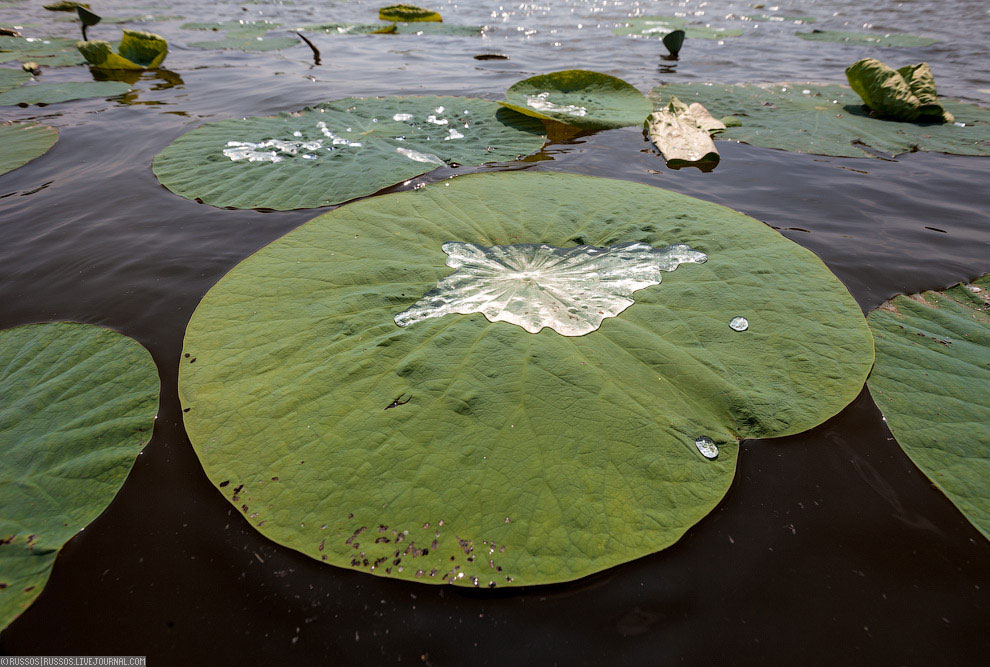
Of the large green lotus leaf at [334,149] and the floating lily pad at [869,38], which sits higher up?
the floating lily pad at [869,38]

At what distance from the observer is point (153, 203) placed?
9.09 feet

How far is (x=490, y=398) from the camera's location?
1430mm

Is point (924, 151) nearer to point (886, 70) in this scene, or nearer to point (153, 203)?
point (886, 70)

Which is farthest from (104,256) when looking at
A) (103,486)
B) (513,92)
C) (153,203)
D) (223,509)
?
(513,92)

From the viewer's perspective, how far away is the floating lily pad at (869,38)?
7.23 m

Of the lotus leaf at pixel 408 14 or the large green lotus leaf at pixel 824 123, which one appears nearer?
the large green lotus leaf at pixel 824 123

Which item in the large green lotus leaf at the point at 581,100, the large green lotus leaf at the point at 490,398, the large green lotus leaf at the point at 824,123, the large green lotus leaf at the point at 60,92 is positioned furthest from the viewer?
the large green lotus leaf at the point at 60,92

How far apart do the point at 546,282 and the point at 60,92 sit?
18.9 ft

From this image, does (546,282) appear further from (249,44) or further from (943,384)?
(249,44)

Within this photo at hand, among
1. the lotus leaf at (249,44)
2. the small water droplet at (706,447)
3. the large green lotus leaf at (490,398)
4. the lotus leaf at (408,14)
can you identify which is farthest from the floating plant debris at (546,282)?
the lotus leaf at (408,14)

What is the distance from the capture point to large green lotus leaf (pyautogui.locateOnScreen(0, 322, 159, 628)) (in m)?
1.11

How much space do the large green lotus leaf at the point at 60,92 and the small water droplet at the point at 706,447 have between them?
Result: 6217mm

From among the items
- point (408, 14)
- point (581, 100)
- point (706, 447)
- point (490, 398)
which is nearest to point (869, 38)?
point (581, 100)

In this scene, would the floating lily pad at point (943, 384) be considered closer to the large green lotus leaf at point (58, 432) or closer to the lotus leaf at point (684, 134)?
the lotus leaf at point (684, 134)
